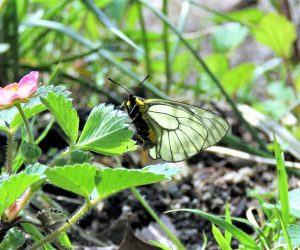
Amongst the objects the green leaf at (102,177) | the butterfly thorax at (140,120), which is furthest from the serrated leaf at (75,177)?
the butterfly thorax at (140,120)

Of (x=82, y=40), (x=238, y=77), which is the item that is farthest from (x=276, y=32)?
(x=82, y=40)

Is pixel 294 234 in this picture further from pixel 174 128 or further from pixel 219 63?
pixel 219 63

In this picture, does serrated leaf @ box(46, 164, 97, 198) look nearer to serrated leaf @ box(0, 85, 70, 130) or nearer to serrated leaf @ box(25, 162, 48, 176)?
serrated leaf @ box(25, 162, 48, 176)

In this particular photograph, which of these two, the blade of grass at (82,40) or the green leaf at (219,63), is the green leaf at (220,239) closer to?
the blade of grass at (82,40)

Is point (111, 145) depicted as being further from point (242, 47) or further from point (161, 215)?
point (242, 47)

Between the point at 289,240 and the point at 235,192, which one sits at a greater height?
the point at 289,240

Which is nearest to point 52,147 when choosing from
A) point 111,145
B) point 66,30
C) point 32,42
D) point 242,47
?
point 66,30
